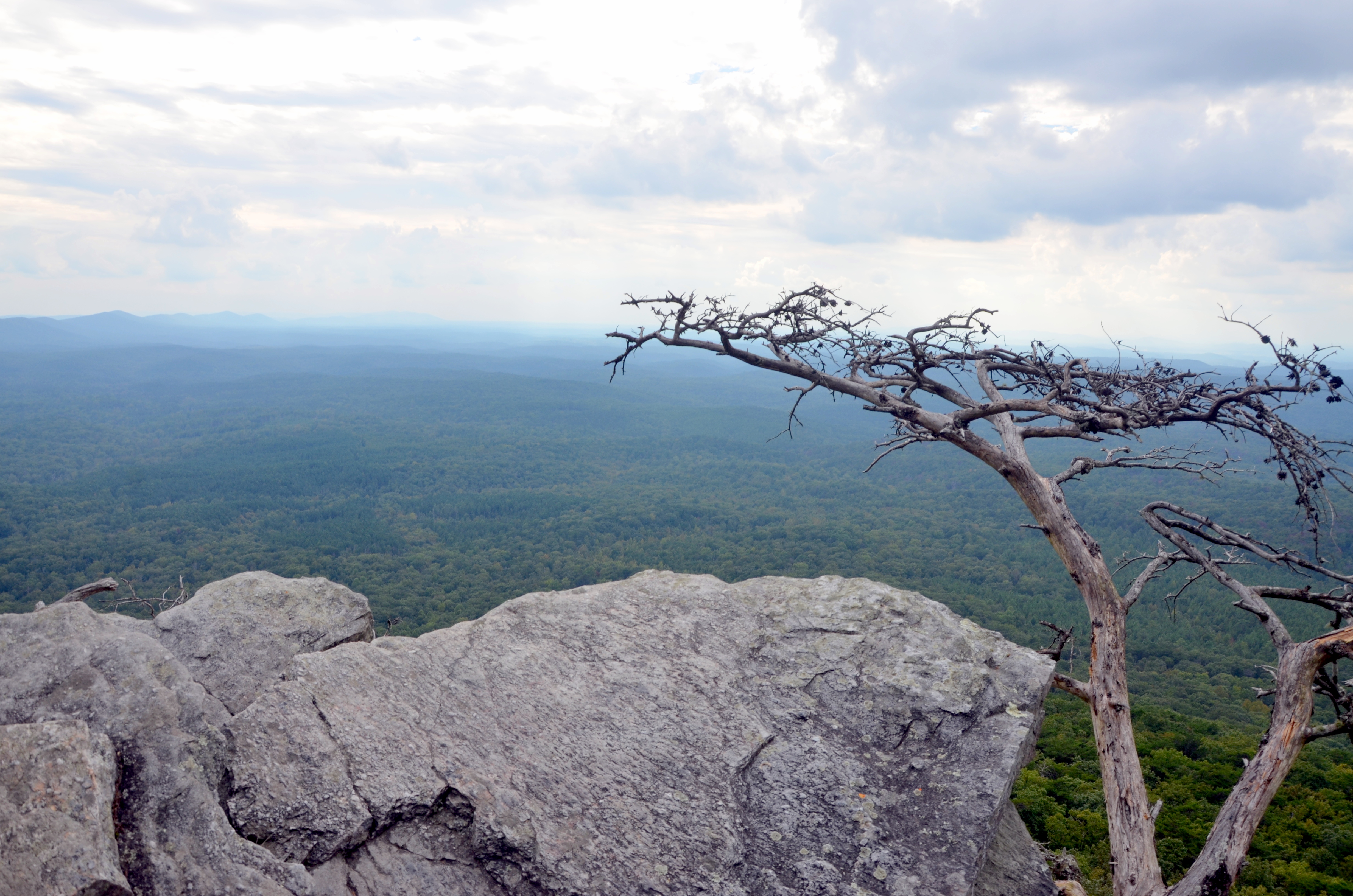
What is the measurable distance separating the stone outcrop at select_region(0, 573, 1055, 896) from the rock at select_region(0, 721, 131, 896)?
28 cm

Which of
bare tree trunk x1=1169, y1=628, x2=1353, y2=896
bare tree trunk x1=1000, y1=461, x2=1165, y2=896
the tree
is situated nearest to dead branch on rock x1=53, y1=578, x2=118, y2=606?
the tree

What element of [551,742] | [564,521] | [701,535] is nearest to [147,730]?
[551,742]

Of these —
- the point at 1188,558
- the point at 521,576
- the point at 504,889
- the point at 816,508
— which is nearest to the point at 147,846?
the point at 504,889

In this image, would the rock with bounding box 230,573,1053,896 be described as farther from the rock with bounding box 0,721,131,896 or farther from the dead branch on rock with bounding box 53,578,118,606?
the dead branch on rock with bounding box 53,578,118,606

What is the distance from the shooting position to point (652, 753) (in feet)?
23.1

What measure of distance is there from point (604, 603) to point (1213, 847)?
642 cm

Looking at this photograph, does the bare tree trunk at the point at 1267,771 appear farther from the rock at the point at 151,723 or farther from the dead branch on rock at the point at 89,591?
the dead branch on rock at the point at 89,591

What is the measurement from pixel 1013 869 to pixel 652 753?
12.9 feet

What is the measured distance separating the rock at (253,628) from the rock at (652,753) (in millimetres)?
857

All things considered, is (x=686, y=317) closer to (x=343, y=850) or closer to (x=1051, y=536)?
(x=1051, y=536)

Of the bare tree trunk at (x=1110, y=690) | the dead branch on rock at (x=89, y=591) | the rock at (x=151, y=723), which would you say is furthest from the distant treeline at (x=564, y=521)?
the rock at (x=151, y=723)

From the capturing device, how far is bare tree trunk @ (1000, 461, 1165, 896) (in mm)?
6648

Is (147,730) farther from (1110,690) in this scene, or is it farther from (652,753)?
(1110,690)

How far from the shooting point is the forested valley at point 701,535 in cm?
1560
